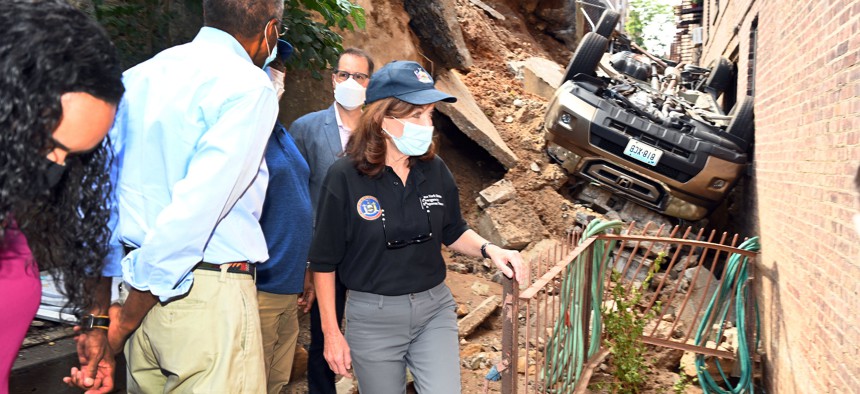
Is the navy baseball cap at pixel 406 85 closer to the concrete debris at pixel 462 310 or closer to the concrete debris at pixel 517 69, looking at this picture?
the concrete debris at pixel 462 310

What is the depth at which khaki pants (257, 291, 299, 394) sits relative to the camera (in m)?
2.70

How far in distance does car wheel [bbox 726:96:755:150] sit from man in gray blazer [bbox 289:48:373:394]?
5.13m

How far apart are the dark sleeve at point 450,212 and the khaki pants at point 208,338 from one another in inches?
42.7

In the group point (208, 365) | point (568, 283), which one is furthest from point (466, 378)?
point (208, 365)

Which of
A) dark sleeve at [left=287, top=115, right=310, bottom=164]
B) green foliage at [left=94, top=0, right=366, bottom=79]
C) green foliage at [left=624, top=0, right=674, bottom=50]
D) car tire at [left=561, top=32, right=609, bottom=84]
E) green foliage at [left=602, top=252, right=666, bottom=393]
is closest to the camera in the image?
dark sleeve at [left=287, top=115, right=310, bottom=164]

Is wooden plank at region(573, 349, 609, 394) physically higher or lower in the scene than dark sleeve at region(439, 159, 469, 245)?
lower

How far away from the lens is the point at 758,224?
6422mm

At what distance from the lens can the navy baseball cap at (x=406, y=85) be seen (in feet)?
8.48

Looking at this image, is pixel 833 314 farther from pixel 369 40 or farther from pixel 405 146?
pixel 369 40

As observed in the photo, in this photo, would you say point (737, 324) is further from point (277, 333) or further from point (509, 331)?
point (277, 333)

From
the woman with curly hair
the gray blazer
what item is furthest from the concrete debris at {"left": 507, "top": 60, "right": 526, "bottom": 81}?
the woman with curly hair

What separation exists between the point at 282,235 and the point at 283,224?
0.15 ft

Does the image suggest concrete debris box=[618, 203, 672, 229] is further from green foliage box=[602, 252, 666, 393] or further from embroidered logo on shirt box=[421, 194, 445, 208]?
embroidered logo on shirt box=[421, 194, 445, 208]

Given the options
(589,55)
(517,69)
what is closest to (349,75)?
(589,55)
